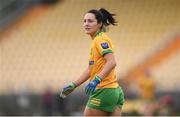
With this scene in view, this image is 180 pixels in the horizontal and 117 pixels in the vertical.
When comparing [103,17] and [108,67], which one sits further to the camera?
[103,17]

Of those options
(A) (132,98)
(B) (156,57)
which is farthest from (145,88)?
(B) (156,57)

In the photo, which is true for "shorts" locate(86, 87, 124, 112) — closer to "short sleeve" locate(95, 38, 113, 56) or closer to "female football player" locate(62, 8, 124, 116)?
"female football player" locate(62, 8, 124, 116)

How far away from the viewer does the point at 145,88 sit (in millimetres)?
18875

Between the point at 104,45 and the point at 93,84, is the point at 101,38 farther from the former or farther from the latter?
the point at 93,84

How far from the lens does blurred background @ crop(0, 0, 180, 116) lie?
19.4m

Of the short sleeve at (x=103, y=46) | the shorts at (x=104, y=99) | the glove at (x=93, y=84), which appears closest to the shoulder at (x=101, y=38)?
the short sleeve at (x=103, y=46)

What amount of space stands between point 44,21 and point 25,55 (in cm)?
136

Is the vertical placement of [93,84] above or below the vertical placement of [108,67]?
below

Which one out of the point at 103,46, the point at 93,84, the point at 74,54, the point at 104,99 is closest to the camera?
the point at 93,84

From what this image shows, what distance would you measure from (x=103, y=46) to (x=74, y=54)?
45.2ft

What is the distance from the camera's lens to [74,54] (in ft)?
69.2

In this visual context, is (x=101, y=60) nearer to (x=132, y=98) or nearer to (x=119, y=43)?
(x=132, y=98)

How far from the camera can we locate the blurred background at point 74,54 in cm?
1944

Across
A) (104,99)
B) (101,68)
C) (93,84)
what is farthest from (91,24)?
(104,99)
